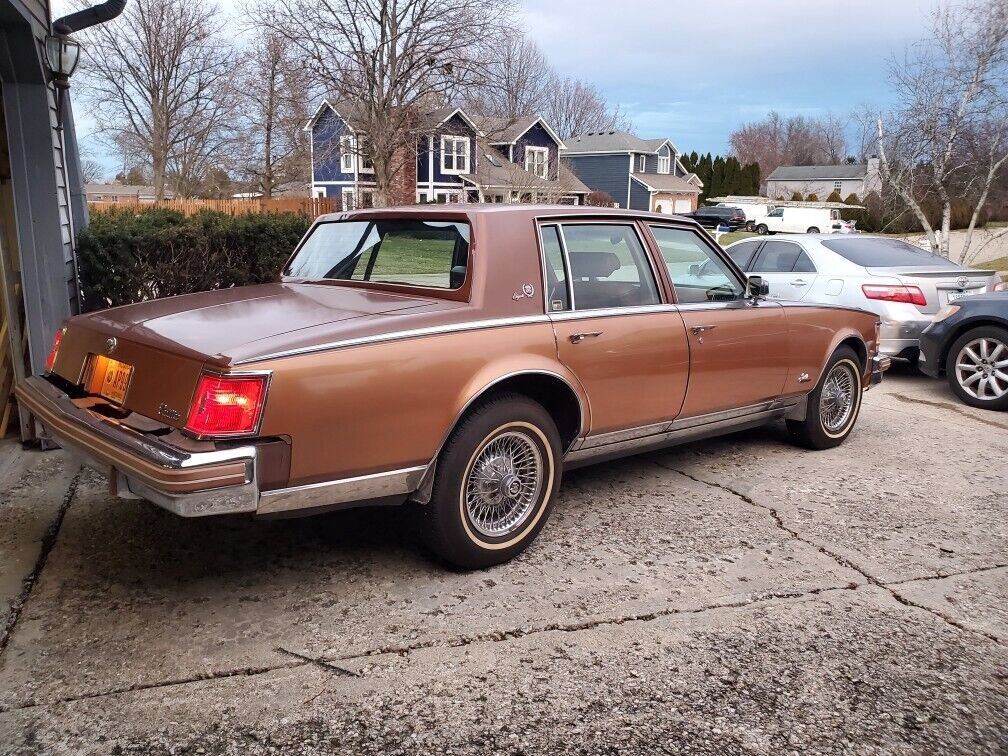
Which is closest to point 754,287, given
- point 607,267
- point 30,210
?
point 607,267

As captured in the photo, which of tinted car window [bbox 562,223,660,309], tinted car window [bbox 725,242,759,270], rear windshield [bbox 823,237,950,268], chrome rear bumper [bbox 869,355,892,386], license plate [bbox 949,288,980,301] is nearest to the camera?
tinted car window [bbox 562,223,660,309]

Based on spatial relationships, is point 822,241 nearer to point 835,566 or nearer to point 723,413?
point 723,413

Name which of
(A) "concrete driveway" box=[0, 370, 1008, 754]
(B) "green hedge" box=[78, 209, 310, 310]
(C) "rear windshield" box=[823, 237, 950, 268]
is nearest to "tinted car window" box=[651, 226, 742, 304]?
(A) "concrete driveway" box=[0, 370, 1008, 754]

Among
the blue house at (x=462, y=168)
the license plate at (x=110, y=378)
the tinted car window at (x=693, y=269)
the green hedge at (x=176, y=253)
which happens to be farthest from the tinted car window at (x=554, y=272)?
the blue house at (x=462, y=168)

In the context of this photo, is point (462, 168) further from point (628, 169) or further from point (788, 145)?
point (788, 145)

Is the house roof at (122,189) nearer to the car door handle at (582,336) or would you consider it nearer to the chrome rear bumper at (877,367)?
the chrome rear bumper at (877,367)

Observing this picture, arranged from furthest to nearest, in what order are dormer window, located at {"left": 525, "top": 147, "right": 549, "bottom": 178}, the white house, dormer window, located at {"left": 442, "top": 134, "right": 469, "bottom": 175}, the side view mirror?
the white house
dormer window, located at {"left": 525, "top": 147, "right": 549, "bottom": 178}
dormer window, located at {"left": 442, "top": 134, "right": 469, "bottom": 175}
the side view mirror

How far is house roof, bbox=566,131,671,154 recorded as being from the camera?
56.2 metres

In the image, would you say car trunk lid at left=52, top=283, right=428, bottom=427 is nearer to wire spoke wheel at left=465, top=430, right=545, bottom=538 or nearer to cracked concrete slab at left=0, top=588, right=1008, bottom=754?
wire spoke wheel at left=465, top=430, right=545, bottom=538

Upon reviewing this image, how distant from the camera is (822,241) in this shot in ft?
29.5

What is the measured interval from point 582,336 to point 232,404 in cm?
178

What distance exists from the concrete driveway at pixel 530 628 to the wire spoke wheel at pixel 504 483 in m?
0.24

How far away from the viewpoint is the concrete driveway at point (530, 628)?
2.65 metres

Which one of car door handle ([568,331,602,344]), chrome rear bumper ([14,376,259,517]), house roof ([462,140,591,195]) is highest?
house roof ([462,140,591,195])
